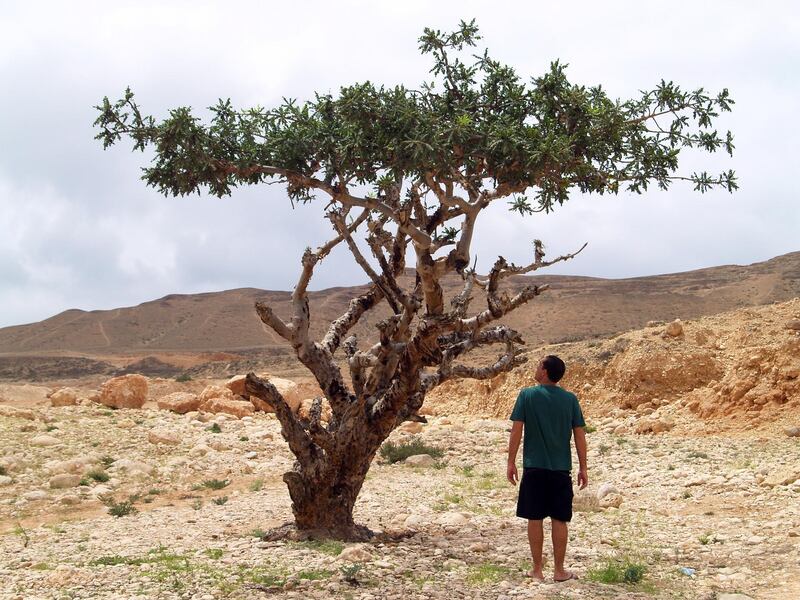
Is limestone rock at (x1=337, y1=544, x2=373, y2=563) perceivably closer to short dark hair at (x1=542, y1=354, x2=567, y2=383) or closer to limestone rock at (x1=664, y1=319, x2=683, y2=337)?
short dark hair at (x1=542, y1=354, x2=567, y2=383)

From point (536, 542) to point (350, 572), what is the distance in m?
1.60

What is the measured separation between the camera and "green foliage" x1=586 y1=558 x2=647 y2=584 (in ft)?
21.7

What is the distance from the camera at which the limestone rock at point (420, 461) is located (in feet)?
50.8

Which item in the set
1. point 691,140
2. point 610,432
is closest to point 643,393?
point 610,432

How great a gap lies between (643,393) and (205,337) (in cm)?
7621

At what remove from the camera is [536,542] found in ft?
21.3

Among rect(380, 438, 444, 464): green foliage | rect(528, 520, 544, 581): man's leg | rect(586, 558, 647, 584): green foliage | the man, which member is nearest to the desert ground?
rect(586, 558, 647, 584): green foliage

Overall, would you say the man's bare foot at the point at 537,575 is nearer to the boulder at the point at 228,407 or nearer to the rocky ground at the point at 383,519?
the rocky ground at the point at 383,519

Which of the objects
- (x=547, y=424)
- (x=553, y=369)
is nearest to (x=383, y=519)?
(x=547, y=424)

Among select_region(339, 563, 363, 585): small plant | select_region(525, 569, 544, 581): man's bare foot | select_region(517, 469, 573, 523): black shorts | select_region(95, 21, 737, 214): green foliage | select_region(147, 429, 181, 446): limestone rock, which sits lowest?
select_region(525, 569, 544, 581): man's bare foot

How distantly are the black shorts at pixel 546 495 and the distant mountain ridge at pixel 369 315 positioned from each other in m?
45.0

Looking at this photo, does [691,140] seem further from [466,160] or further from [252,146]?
[252,146]

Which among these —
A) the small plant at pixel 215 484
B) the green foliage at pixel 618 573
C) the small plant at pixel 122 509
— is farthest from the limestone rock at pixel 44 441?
the green foliage at pixel 618 573

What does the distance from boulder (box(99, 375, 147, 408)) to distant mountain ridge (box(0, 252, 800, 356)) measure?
33502 mm
